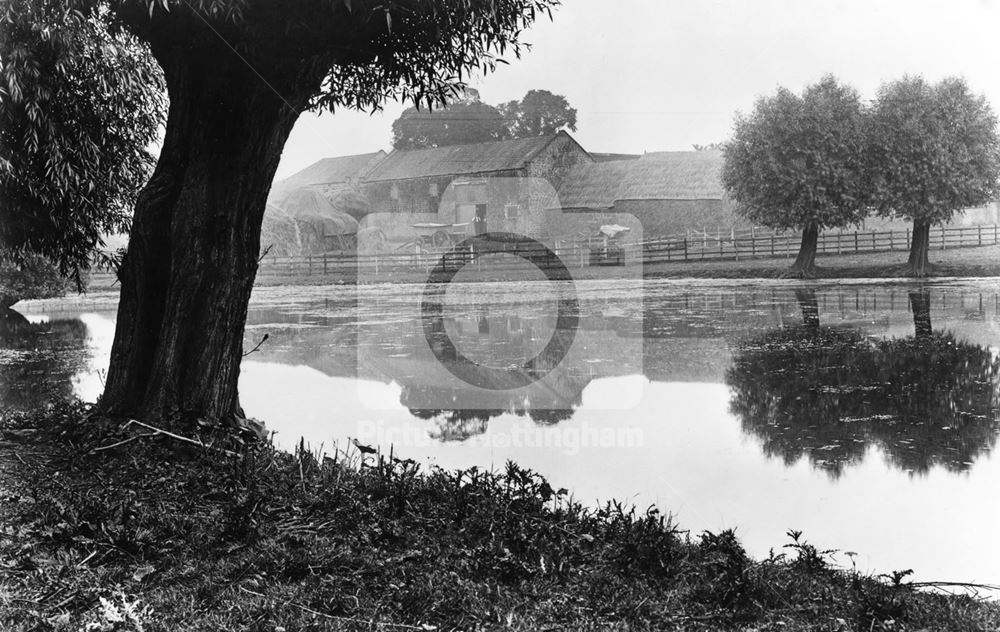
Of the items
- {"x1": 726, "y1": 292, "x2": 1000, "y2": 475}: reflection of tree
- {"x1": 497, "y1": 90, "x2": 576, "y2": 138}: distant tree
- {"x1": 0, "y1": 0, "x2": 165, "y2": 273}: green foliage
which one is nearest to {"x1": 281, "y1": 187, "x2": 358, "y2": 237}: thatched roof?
{"x1": 497, "y1": 90, "x2": 576, "y2": 138}: distant tree

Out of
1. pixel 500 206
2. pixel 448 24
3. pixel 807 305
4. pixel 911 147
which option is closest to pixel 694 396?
pixel 448 24

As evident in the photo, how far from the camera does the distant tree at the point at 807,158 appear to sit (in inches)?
1277

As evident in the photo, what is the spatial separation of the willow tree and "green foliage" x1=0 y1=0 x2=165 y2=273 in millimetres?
1115

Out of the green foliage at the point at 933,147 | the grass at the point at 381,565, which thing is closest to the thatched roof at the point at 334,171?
the green foliage at the point at 933,147

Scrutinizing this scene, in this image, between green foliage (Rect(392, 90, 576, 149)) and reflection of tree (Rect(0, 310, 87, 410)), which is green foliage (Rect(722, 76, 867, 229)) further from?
reflection of tree (Rect(0, 310, 87, 410))

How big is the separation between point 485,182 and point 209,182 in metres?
47.3

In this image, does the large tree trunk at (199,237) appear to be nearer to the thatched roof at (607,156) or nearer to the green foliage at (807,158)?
the green foliage at (807,158)

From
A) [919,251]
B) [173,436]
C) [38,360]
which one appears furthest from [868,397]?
[919,251]

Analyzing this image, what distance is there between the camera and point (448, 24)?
6.89 m

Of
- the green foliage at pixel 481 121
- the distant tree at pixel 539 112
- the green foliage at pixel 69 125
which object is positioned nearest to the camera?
the green foliage at pixel 69 125

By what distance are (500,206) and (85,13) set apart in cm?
4614

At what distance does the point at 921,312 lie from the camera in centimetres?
2062

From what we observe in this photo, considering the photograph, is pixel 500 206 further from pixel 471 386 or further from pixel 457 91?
pixel 457 91

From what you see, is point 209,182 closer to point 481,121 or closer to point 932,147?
point 932,147
